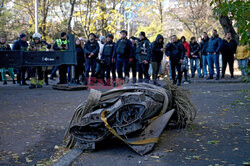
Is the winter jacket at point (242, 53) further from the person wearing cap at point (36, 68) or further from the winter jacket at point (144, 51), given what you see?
the person wearing cap at point (36, 68)

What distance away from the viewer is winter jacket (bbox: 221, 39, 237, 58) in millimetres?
17703

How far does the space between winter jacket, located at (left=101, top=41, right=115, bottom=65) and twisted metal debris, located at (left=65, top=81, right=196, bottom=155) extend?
10300 mm

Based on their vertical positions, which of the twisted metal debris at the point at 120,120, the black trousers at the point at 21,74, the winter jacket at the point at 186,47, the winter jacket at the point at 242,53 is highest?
the winter jacket at the point at 186,47

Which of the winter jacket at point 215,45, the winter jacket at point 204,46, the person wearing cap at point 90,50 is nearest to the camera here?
the person wearing cap at point 90,50

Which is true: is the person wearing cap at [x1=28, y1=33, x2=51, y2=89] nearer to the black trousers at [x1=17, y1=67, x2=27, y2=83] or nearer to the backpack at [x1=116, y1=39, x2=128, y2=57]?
the black trousers at [x1=17, y1=67, x2=27, y2=83]

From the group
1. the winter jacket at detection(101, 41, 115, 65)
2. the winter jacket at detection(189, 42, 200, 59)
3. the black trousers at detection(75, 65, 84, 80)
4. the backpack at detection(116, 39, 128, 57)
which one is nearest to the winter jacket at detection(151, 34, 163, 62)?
the backpack at detection(116, 39, 128, 57)

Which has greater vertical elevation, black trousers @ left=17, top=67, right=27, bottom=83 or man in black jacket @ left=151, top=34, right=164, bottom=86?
man in black jacket @ left=151, top=34, right=164, bottom=86

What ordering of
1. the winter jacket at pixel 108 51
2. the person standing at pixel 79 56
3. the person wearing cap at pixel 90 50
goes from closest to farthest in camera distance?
the person wearing cap at pixel 90 50 → the winter jacket at pixel 108 51 → the person standing at pixel 79 56

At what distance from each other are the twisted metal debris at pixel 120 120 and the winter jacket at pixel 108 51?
1030cm

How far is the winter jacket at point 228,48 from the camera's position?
17.7 metres

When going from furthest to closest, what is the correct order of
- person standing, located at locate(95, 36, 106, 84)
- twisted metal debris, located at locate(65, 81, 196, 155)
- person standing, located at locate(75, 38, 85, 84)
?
person standing, located at locate(75, 38, 85, 84)
person standing, located at locate(95, 36, 106, 84)
twisted metal debris, located at locate(65, 81, 196, 155)

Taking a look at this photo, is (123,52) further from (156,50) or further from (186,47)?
(186,47)

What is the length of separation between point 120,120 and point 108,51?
1110cm

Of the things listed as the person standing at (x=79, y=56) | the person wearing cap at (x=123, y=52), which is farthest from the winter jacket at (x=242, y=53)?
the person standing at (x=79, y=56)
